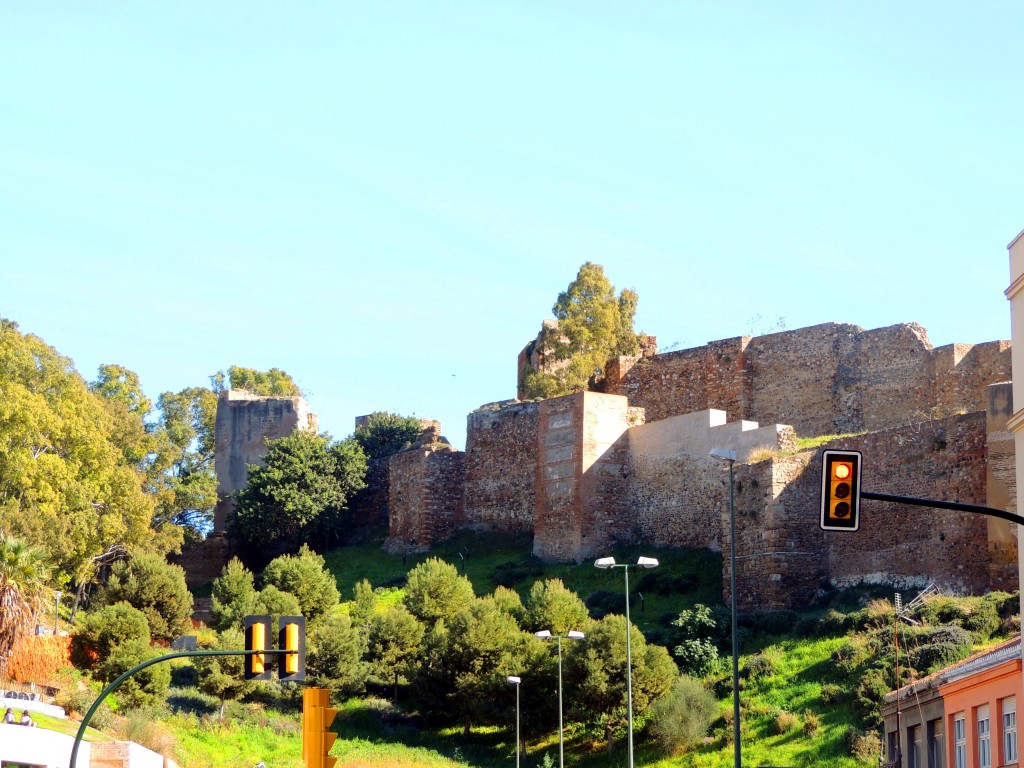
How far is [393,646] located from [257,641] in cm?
2783

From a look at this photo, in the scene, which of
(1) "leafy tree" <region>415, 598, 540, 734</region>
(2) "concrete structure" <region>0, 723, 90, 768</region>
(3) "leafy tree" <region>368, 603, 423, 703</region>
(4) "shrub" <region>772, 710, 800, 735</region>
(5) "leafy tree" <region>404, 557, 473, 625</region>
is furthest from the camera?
(5) "leafy tree" <region>404, 557, 473, 625</region>

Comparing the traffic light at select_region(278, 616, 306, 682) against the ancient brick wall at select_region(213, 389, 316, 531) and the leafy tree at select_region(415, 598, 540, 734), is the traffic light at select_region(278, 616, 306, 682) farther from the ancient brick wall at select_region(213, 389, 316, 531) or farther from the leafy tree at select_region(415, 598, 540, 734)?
the ancient brick wall at select_region(213, 389, 316, 531)

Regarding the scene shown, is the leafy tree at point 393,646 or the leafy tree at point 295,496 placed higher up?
the leafy tree at point 295,496

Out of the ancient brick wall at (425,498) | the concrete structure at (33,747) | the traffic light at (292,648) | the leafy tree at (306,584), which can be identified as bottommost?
the concrete structure at (33,747)

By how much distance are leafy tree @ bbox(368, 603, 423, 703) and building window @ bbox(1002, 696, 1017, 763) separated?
2267 centimetres

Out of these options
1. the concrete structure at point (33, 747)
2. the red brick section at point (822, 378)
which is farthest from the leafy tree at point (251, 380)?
the concrete structure at point (33, 747)

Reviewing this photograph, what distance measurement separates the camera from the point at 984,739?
102ft

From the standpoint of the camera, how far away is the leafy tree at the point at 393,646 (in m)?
50.1

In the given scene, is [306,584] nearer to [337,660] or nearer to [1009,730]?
[337,660]

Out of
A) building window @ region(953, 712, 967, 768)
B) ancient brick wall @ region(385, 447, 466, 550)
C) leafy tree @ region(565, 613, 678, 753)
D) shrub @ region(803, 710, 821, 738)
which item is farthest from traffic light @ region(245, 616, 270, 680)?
ancient brick wall @ region(385, 447, 466, 550)

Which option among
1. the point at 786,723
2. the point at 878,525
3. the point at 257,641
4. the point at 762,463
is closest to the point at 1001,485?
the point at 878,525

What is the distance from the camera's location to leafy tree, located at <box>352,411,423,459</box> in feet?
234

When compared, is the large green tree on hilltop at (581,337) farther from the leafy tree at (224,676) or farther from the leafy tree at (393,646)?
the leafy tree at (224,676)

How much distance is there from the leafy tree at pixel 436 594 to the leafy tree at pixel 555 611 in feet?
8.66
